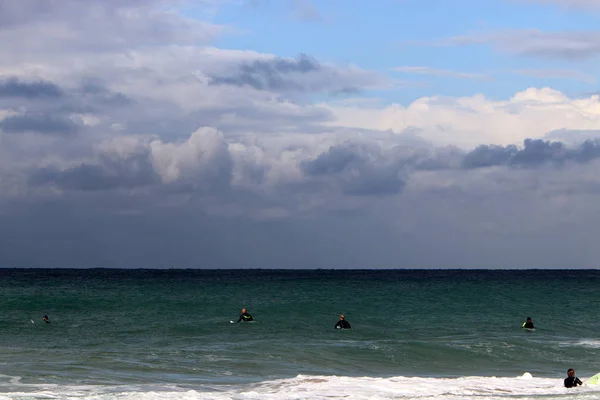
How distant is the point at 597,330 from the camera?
54.7m

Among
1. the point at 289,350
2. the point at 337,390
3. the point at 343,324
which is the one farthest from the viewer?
the point at 343,324

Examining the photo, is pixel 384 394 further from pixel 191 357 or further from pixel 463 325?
pixel 463 325

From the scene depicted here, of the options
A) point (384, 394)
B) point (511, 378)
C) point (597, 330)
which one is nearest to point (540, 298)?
point (597, 330)

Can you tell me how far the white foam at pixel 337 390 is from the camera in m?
26.0

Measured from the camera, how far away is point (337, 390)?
91.7 feet

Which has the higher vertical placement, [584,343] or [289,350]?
[584,343]

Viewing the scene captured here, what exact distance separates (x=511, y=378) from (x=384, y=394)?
6934 millimetres

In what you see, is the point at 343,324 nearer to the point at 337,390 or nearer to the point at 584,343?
the point at 584,343

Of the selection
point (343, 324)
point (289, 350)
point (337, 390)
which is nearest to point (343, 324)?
point (343, 324)

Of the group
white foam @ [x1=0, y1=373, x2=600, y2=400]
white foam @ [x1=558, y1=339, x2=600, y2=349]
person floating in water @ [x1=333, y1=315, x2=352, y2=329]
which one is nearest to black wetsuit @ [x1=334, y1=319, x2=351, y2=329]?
person floating in water @ [x1=333, y1=315, x2=352, y2=329]

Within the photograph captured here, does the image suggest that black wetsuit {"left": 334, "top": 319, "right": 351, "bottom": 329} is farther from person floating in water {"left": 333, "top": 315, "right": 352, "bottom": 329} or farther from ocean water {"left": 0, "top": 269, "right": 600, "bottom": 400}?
ocean water {"left": 0, "top": 269, "right": 600, "bottom": 400}

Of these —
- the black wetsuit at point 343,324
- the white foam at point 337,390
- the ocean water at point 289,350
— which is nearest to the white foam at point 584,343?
the ocean water at point 289,350

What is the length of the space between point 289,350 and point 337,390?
11094mm

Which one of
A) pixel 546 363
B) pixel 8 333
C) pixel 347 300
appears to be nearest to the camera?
pixel 546 363
